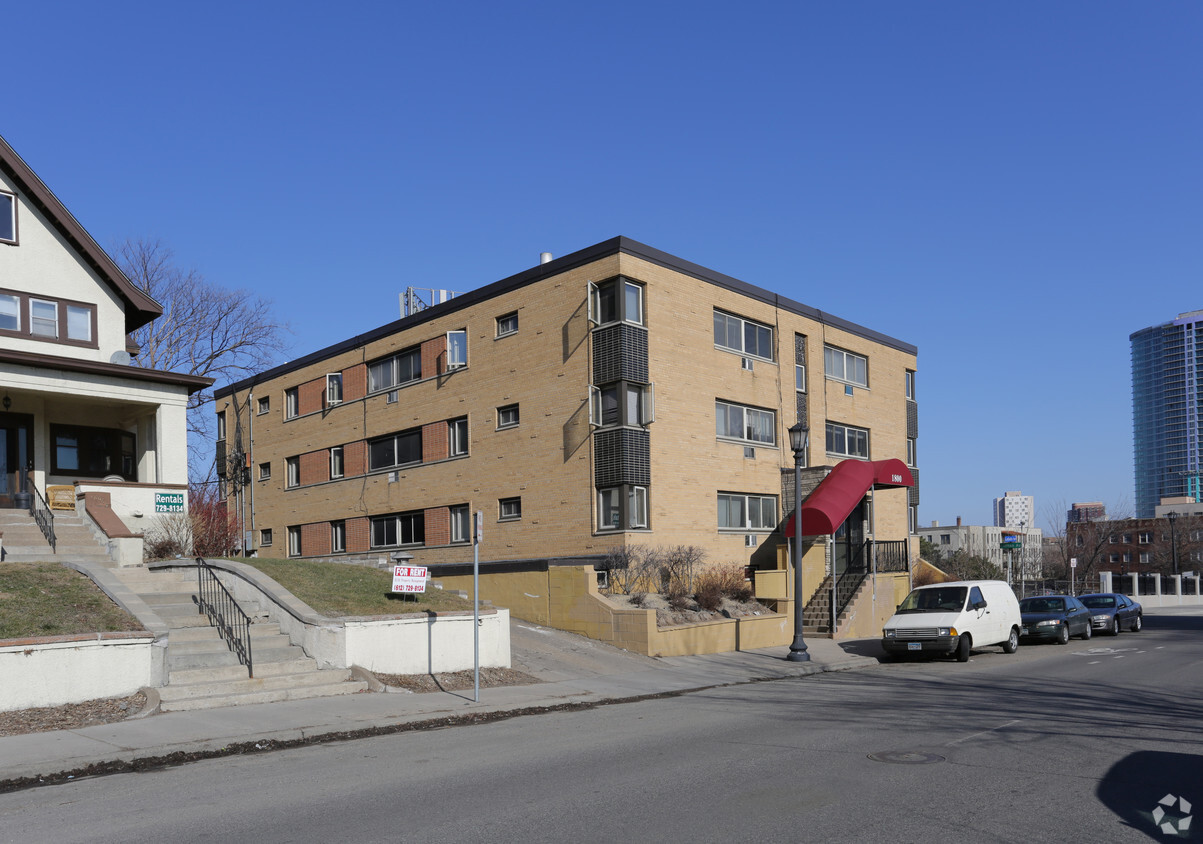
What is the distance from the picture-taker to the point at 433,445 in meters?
33.5

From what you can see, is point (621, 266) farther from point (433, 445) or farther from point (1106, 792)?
point (1106, 792)

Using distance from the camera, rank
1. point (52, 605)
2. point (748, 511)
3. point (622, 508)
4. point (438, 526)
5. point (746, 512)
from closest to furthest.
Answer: point (52, 605) < point (622, 508) < point (746, 512) < point (748, 511) < point (438, 526)

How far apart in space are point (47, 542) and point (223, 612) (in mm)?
6799

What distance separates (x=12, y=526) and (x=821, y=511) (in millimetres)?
20028

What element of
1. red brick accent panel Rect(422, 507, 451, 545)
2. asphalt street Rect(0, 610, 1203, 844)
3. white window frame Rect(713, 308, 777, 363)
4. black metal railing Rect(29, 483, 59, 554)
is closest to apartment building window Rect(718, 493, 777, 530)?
white window frame Rect(713, 308, 777, 363)

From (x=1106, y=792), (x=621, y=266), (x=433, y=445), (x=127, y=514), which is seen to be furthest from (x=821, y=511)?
(x=1106, y=792)

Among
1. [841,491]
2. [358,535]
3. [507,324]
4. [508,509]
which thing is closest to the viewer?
[841,491]

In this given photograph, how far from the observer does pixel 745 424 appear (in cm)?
3098

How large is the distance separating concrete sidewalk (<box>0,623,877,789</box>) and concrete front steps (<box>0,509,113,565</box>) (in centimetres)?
887

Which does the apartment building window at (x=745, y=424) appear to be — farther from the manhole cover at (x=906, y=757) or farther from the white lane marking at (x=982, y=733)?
the manhole cover at (x=906, y=757)

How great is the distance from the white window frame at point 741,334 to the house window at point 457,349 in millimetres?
8086

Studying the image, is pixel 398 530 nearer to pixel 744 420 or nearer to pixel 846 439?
pixel 744 420

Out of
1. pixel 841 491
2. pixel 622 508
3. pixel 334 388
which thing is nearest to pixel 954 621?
pixel 841 491

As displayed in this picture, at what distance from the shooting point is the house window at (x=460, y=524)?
32031mm
